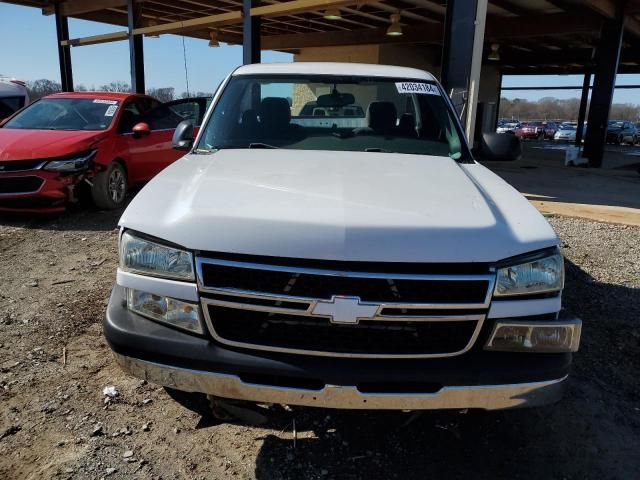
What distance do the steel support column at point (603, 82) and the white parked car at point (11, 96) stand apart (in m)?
14.6

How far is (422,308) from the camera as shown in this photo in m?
1.95

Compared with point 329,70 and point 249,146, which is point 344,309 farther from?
point 329,70

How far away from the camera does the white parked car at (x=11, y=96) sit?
10.8 m

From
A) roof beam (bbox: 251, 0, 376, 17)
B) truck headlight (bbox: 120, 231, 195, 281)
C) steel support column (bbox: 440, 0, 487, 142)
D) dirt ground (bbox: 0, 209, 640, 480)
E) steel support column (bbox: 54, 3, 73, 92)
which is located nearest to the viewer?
truck headlight (bbox: 120, 231, 195, 281)

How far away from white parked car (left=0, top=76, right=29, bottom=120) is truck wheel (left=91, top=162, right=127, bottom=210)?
5194 millimetres

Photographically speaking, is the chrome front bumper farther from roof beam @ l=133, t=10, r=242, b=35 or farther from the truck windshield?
roof beam @ l=133, t=10, r=242, b=35

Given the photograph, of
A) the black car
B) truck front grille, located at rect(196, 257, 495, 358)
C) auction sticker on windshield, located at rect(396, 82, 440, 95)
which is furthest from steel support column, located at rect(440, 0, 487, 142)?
the black car

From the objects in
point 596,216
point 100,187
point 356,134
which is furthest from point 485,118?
point 356,134

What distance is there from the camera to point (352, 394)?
1.94 metres

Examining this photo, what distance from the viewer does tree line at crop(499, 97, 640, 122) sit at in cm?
7488

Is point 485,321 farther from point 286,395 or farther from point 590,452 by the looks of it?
point 590,452

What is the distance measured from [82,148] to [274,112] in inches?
159

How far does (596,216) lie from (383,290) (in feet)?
21.3

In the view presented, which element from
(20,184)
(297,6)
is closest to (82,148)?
(20,184)
